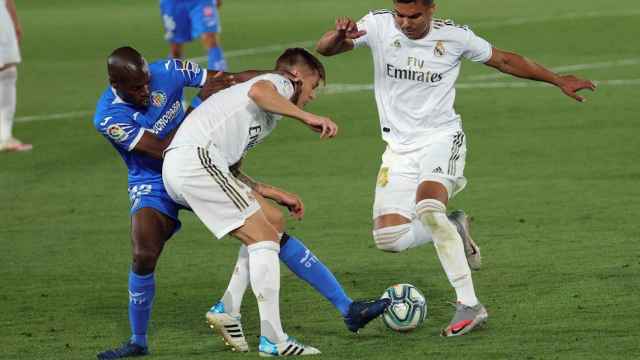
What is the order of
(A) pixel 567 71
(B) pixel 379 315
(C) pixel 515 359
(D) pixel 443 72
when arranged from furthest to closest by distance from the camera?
(A) pixel 567 71 → (D) pixel 443 72 → (B) pixel 379 315 → (C) pixel 515 359

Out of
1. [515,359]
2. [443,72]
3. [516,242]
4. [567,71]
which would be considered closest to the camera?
[515,359]

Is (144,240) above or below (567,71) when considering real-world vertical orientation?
above

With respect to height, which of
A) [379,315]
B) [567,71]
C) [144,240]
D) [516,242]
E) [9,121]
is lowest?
[567,71]

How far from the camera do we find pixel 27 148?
16688 mm

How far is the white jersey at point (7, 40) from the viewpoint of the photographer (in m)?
16.0

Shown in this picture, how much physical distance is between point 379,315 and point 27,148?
8671mm

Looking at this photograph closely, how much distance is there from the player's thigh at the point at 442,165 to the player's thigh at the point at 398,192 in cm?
11

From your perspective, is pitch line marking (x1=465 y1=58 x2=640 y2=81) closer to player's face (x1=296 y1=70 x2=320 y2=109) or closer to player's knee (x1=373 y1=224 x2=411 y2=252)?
player's knee (x1=373 y1=224 x2=411 y2=252)

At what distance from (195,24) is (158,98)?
11701 mm

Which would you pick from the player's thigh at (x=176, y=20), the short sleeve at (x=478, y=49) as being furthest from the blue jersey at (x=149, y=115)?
the player's thigh at (x=176, y=20)

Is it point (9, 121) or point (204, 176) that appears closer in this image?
point (204, 176)

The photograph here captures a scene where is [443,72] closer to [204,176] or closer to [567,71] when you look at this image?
[204,176]

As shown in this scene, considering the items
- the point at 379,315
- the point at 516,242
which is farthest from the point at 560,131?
the point at 379,315

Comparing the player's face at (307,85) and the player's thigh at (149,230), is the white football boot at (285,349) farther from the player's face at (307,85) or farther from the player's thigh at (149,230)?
the player's face at (307,85)
